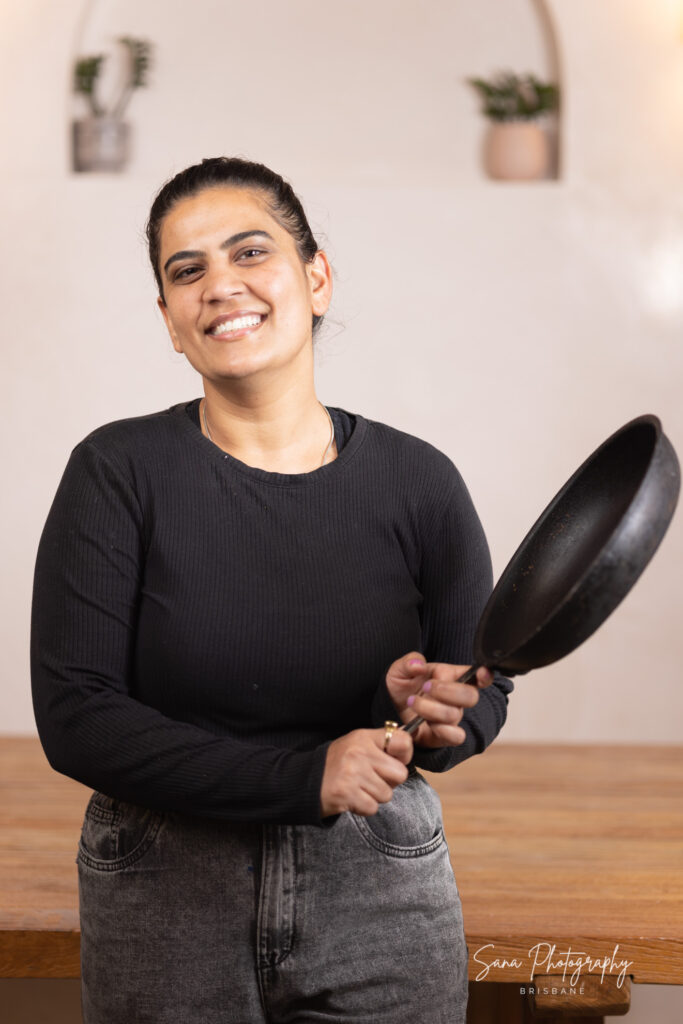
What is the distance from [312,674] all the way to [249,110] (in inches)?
106

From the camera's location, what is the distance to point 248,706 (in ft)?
3.59

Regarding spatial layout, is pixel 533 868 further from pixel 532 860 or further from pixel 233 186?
pixel 233 186

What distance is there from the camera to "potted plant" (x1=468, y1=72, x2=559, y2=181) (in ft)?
10.9

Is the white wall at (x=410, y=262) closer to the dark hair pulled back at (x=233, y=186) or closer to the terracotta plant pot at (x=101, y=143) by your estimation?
the terracotta plant pot at (x=101, y=143)

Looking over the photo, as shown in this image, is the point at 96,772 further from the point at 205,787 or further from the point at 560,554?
the point at 560,554

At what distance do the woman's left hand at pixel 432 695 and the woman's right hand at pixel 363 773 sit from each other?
0.05 m

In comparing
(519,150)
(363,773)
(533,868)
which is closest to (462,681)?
(363,773)

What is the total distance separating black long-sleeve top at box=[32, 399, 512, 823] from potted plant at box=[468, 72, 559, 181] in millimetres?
2399

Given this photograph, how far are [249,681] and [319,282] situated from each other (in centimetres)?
50

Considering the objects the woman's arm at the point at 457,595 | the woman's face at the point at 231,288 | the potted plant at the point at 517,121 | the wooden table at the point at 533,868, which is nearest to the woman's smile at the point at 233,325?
the woman's face at the point at 231,288

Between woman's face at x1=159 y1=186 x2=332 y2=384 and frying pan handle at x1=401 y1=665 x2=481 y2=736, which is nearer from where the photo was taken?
frying pan handle at x1=401 y1=665 x2=481 y2=736

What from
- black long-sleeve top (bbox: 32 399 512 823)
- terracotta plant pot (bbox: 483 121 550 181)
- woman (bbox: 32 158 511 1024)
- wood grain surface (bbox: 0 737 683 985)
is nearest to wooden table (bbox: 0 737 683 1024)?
wood grain surface (bbox: 0 737 683 985)

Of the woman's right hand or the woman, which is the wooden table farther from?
the woman's right hand

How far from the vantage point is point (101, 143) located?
3.33 m
